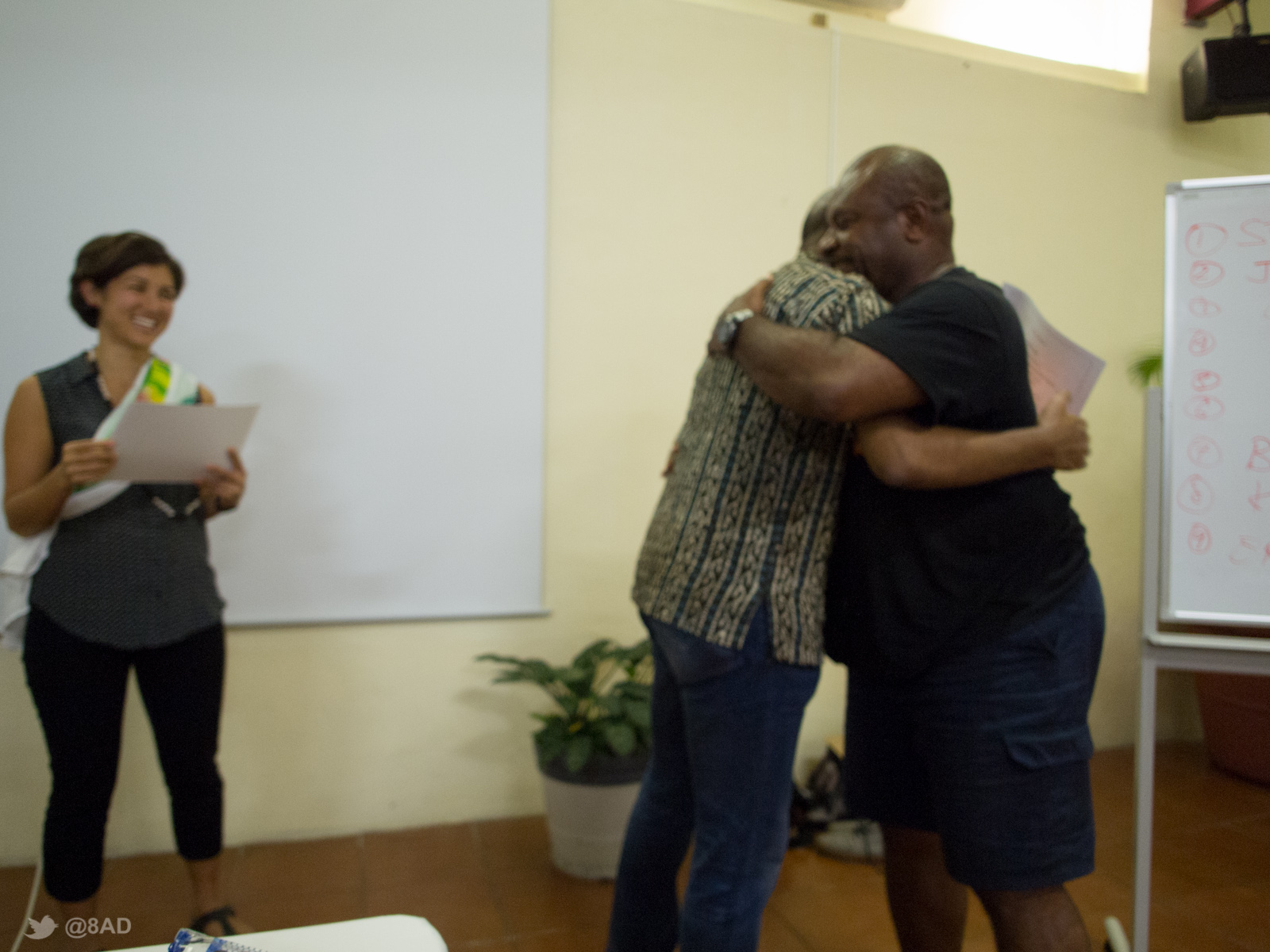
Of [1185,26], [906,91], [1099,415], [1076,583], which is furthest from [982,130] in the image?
[1076,583]

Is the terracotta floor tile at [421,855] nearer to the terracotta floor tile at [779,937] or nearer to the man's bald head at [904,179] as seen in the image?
the terracotta floor tile at [779,937]

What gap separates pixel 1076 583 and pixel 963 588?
0.57ft

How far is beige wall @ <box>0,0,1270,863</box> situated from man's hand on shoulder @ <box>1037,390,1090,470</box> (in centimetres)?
148

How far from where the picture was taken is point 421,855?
219 centimetres

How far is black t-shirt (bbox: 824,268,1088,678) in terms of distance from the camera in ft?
3.52

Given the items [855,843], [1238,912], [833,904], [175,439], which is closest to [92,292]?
[175,439]

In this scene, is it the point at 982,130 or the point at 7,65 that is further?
the point at 982,130

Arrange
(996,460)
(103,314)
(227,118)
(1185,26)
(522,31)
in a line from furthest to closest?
1. (1185,26)
2. (522,31)
3. (227,118)
4. (103,314)
5. (996,460)

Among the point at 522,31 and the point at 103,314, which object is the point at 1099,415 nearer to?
the point at 522,31

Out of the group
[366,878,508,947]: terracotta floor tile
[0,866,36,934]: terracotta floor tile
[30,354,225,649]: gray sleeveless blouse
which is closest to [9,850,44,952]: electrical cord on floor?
[0,866,36,934]: terracotta floor tile

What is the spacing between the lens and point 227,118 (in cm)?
213

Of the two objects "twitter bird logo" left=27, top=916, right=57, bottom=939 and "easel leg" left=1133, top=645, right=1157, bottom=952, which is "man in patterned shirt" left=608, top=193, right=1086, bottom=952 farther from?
"twitter bird logo" left=27, top=916, right=57, bottom=939

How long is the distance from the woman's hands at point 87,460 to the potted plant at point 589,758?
100 centimetres

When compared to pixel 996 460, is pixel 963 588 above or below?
below
